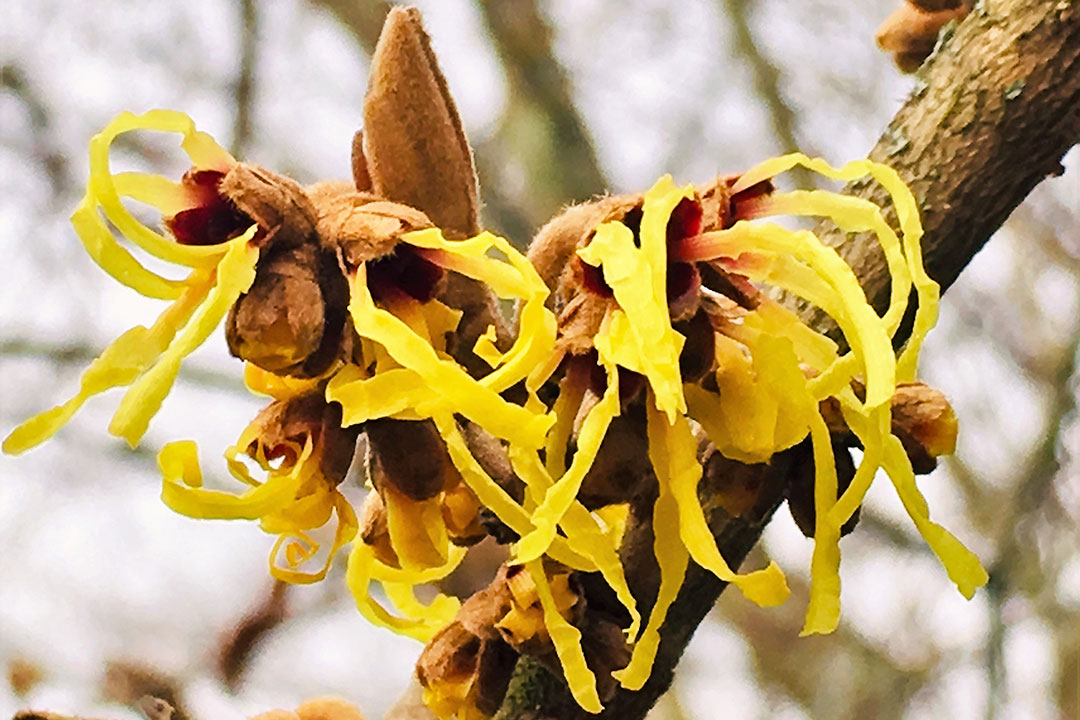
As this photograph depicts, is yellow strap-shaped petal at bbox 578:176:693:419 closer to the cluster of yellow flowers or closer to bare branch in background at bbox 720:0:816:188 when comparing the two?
the cluster of yellow flowers

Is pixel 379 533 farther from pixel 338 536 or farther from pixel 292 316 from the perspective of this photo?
pixel 292 316

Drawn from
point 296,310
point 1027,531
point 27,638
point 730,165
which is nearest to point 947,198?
point 296,310

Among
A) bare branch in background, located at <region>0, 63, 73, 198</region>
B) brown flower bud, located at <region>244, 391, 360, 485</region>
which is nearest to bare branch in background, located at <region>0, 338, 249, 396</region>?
bare branch in background, located at <region>0, 63, 73, 198</region>

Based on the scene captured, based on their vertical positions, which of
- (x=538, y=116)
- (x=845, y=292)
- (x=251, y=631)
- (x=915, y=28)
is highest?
(x=538, y=116)

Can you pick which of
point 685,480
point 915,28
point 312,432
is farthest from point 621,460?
point 915,28

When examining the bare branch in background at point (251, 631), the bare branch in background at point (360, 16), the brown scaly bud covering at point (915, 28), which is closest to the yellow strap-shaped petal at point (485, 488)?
the brown scaly bud covering at point (915, 28)

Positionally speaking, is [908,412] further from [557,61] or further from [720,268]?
[557,61]
